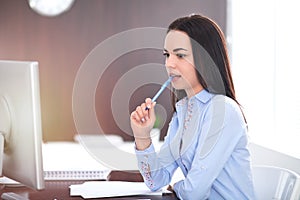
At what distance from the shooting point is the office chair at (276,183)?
1.58 meters

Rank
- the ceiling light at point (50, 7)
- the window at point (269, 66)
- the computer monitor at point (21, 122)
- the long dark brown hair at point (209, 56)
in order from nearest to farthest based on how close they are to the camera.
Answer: the computer monitor at point (21, 122), the long dark brown hair at point (209, 56), the window at point (269, 66), the ceiling light at point (50, 7)

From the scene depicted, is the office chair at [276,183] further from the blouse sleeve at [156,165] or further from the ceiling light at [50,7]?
the ceiling light at [50,7]

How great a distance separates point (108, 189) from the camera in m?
1.67

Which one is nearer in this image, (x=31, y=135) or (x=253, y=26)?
(x=31, y=135)

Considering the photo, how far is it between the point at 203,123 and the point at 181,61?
0.19 meters

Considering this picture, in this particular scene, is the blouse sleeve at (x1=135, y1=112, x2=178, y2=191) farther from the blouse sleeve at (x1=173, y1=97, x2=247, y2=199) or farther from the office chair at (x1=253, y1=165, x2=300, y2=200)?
the office chair at (x1=253, y1=165, x2=300, y2=200)

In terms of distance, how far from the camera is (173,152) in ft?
5.59

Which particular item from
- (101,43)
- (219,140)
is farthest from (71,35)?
(219,140)

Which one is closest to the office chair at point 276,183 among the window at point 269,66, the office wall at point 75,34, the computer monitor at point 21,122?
the window at point 269,66

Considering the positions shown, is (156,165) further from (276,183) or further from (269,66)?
(269,66)

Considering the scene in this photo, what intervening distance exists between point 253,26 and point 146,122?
1553 mm

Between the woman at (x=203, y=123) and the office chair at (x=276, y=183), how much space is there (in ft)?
A: 0.48

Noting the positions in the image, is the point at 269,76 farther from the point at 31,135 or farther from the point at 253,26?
the point at 31,135

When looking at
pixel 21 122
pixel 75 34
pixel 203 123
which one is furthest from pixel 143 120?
pixel 75 34
